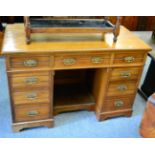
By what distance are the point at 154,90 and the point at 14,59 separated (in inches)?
62.5

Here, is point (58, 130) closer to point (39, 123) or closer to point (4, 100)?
point (39, 123)

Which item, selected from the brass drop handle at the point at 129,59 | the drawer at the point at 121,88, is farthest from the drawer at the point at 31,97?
the brass drop handle at the point at 129,59

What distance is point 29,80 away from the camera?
1.62 m

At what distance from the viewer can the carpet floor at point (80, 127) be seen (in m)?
1.87

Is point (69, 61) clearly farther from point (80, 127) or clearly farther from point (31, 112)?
point (80, 127)

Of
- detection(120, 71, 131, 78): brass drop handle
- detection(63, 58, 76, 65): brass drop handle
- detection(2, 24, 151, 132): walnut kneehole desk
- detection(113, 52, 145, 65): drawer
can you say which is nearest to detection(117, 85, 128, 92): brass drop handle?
detection(2, 24, 151, 132): walnut kneehole desk

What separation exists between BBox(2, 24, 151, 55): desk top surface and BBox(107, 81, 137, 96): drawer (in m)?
0.34

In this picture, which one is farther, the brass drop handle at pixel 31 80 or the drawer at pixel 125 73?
the drawer at pixel 125 73

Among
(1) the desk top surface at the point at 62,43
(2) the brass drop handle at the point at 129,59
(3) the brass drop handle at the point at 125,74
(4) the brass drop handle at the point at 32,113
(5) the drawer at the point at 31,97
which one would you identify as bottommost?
(4) the brass drop handle at the point at 32,113

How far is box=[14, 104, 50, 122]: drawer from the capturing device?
1767 millimetres

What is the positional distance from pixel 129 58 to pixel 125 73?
14 cm

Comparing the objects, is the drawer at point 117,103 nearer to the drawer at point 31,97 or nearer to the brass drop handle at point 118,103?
the brass drop handle at point 118,103

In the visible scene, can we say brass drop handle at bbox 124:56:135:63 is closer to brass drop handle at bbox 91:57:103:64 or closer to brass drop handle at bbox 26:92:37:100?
brass drop handle at bbox 91:57:103:64

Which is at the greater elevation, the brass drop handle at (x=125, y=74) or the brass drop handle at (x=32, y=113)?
the brass drop handle at (x=125, y=74)
